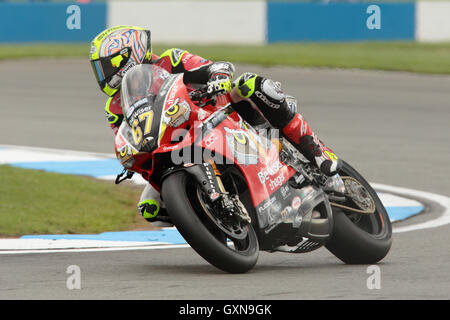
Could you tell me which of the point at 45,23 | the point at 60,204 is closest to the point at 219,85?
the point at 60,204

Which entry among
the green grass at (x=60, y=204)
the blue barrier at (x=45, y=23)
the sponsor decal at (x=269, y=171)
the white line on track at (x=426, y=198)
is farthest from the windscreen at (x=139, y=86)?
the blue barrier at (x=45, y=23)

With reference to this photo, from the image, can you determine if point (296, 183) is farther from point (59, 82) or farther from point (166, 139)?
point (59, 82)

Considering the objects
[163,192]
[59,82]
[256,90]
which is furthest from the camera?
[59,82]

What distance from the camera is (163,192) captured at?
19.2 feet

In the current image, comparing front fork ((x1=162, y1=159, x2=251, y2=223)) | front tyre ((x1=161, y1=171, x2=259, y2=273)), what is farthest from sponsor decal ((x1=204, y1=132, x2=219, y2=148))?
front tyre ((x1=161, y1=171, x2=259, y2=273))

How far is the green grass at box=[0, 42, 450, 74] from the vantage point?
19.0m

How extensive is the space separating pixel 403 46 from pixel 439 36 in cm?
222

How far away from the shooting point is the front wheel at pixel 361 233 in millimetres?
6582

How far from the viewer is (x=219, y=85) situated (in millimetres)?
6176

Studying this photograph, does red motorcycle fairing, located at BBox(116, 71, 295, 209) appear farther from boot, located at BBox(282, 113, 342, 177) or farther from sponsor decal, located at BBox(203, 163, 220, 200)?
boot, located at BBox(282, 113, 342, 177)

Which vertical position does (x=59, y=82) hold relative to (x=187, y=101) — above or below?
below
